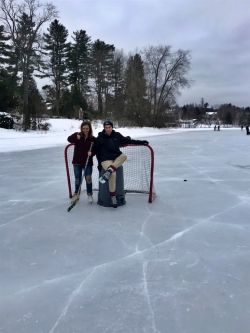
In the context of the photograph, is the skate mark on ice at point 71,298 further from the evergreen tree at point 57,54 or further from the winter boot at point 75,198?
the evergreen tree at point 57,54

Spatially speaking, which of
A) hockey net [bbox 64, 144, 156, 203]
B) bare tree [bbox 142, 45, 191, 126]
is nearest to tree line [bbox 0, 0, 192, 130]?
bare tree [bbox 142, 45, 191, 126]

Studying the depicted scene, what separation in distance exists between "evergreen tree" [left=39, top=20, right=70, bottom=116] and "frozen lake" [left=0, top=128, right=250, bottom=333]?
3082cm

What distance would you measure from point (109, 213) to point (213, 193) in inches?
75.1

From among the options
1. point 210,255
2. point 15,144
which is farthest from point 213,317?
point 15,144

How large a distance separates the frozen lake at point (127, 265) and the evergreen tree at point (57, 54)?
101 feet

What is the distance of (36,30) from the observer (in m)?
22.6

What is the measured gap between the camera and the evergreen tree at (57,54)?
3316 cm

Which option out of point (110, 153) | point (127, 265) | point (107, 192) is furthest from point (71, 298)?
point (110, 153)

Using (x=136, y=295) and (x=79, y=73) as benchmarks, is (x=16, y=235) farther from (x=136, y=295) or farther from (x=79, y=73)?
(x=79, y=73)

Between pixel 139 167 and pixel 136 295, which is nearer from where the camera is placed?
pixel 136 295

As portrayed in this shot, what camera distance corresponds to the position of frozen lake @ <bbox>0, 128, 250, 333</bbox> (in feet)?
5.66

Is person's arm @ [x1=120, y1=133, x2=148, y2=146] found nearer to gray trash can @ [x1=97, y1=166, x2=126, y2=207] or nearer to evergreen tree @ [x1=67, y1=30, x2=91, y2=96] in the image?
gray trash can @ [x1=97, y1=166, x2=126, y2=207]

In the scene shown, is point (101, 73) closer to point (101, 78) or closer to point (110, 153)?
point (101, 78)

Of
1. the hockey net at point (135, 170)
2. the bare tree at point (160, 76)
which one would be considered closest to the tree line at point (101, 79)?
the bare tree at point (160, 76)
